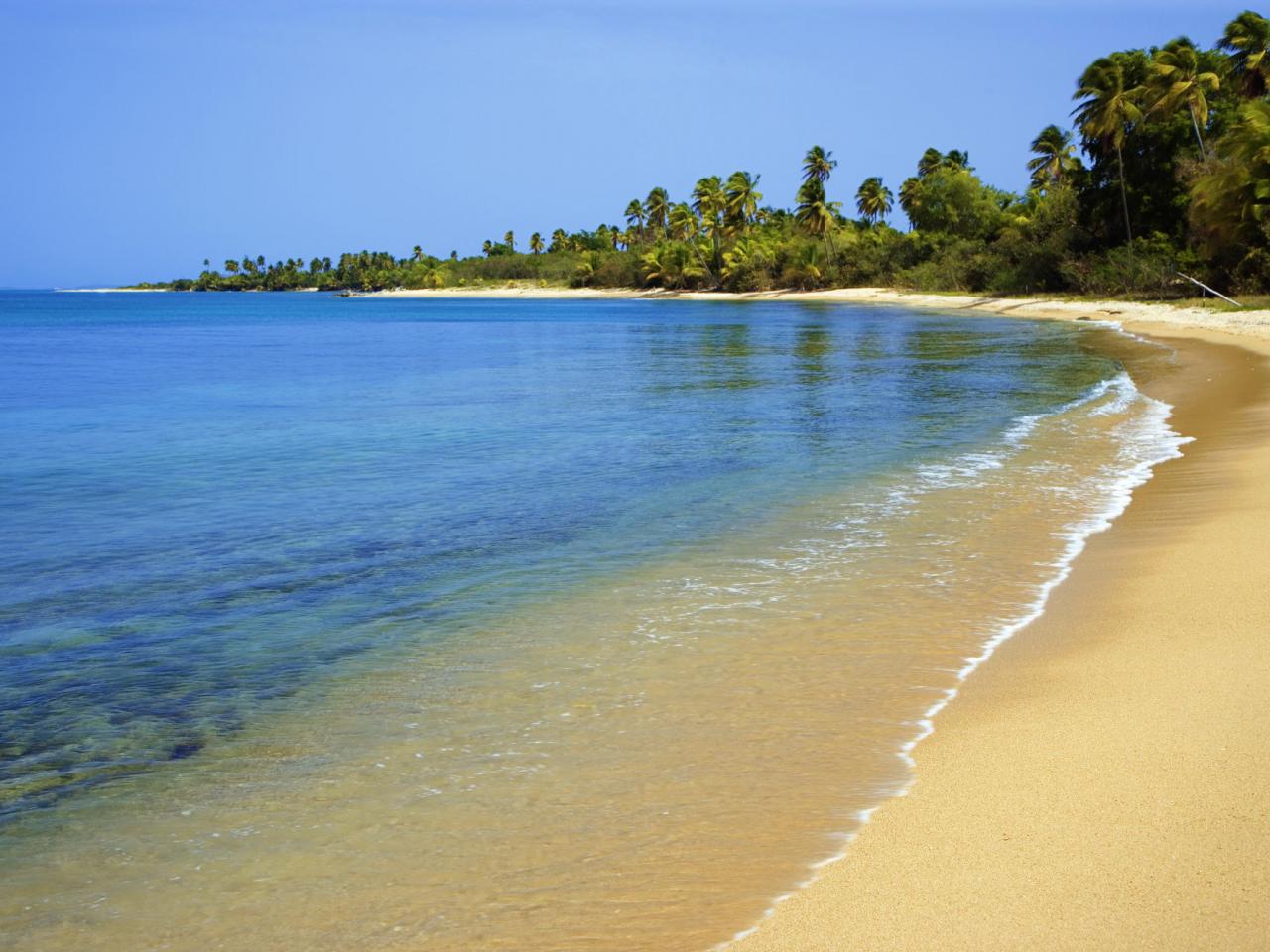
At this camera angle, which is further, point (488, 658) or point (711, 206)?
point (711, 206)

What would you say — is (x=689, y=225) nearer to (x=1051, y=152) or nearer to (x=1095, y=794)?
(x=1051, y=152)

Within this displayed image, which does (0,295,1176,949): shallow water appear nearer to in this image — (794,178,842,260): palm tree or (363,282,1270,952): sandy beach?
(363,282,1270,952): sandy beach

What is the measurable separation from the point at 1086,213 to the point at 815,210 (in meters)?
36.9

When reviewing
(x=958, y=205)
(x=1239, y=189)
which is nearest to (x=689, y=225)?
(x=958, y=205)

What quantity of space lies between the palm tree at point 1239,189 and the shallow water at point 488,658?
3062 cm

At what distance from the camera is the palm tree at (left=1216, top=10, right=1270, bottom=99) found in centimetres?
5416

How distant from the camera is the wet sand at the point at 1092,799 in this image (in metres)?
3.55

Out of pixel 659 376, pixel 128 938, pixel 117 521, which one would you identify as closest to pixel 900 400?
pixel 659 376

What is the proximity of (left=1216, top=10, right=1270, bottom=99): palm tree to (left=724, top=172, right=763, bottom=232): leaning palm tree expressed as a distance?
188 ft

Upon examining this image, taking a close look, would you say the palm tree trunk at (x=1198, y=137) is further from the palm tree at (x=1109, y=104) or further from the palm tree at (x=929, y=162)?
the palm tree at (x=929, y=162)

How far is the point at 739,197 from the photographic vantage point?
110 metres

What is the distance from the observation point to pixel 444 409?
74.2 ft

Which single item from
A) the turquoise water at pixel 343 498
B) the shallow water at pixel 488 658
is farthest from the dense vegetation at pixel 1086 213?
the shallow water at pixel 488 658

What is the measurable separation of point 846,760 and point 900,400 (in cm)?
1785
